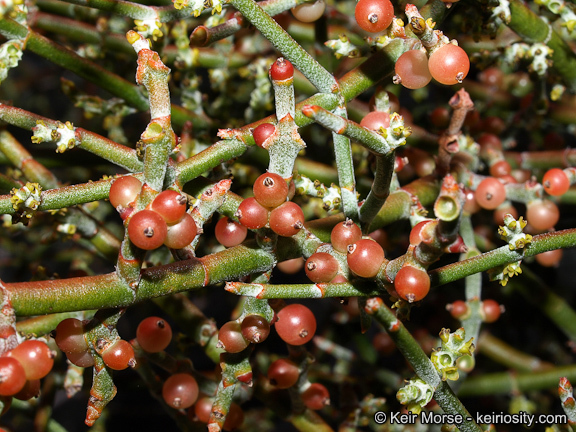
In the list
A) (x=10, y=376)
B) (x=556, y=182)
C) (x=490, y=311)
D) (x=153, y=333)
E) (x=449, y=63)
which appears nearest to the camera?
(x=10, y=376)

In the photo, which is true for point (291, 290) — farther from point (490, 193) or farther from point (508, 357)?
point (508, 357)

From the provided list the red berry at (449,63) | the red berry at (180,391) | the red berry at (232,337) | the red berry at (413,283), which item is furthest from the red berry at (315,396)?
the red berry at (449,63)

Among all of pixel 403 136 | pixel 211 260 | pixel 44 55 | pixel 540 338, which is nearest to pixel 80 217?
pixel 44 55

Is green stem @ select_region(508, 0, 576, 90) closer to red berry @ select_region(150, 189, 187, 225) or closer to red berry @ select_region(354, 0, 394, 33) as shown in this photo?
red berry @ select_region(354, 0, 394, 33)

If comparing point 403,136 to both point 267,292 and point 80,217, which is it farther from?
point 80,217

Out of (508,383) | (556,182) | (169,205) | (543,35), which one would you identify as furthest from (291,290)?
(508,383)

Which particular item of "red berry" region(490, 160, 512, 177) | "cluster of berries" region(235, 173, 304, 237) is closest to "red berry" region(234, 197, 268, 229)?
"cluster of berries" region(235, 173, 304, 237)
